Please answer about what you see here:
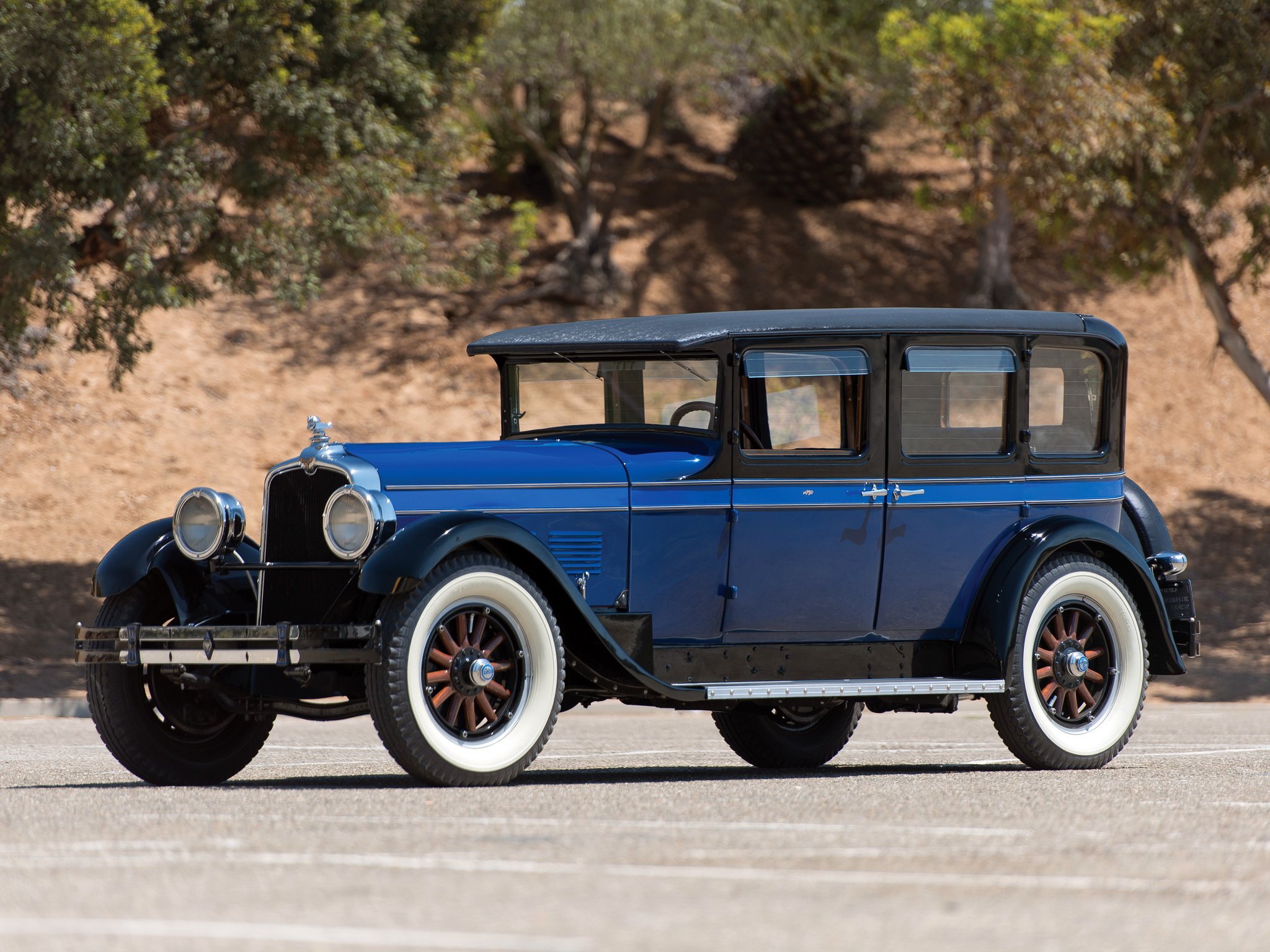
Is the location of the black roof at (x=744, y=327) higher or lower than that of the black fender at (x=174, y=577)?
higher

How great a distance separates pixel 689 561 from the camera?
829cm

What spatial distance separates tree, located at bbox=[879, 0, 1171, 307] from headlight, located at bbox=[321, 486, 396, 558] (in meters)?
13.4

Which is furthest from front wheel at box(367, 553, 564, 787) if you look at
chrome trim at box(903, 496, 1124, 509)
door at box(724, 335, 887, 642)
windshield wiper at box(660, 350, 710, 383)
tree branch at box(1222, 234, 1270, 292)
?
tree branch at box(1222, 234, 1270, 292)

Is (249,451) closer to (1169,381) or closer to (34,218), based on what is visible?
(34,218)

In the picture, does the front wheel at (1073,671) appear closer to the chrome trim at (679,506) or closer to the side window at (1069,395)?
the side window at (1069,395)

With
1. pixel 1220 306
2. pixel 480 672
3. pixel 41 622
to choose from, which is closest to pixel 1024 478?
pixel 480 672

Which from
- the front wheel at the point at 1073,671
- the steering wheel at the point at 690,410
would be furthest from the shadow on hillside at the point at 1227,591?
the steering wheel at the point at 690,410

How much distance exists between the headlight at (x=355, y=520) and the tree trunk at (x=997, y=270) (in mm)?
23400

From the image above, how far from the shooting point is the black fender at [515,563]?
7.29 metres

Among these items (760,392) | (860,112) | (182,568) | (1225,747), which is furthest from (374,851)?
(860,112)

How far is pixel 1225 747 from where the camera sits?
10719 mm

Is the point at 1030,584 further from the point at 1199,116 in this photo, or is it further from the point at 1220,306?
the point at 1220,306

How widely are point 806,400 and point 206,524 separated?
291 centimetres

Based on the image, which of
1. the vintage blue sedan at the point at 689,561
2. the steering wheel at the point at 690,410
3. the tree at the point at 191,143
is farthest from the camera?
the tree at the point at 191,143
